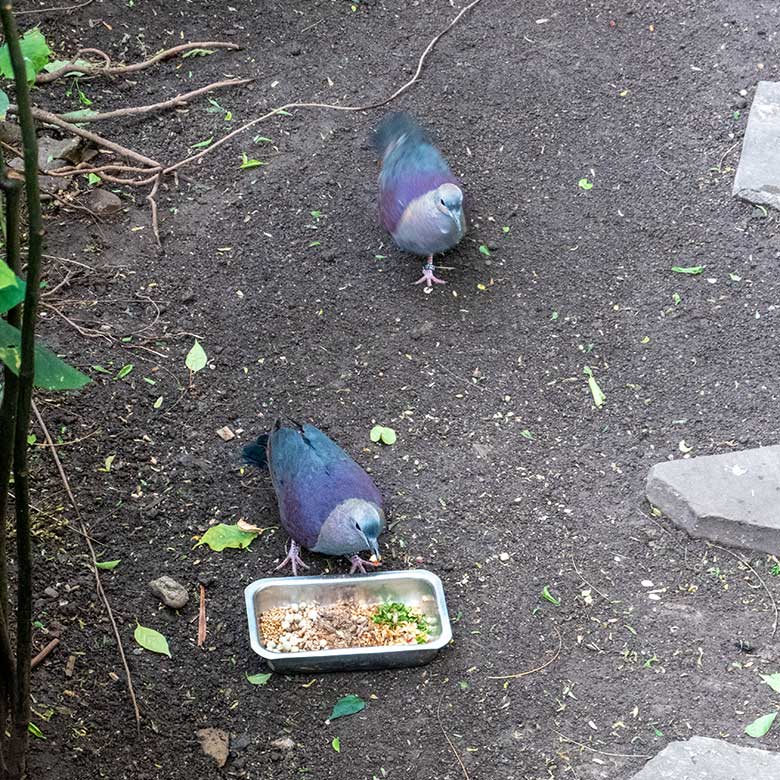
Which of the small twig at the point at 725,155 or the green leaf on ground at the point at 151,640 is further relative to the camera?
the small twig at the point at 725,155

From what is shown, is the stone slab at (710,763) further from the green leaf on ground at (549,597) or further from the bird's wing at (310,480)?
the bird's wing at (310,480)

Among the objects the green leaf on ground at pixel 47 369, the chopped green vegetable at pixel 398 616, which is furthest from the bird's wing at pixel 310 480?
the green leaf on ground at pixel 47 369

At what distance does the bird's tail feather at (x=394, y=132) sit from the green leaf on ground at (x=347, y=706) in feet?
7.47

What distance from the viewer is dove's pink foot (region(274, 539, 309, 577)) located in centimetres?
317

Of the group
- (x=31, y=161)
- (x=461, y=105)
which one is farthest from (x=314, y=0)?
(x=31, y=161)

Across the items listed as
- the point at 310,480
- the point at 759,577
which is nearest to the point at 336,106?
the point at 310,480

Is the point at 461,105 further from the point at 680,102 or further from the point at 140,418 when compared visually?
the point at 140,418

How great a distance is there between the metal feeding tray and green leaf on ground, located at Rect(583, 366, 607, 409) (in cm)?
102

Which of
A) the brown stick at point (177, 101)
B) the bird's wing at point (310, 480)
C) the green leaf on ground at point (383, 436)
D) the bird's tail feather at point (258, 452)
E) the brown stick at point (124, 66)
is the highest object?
the brown stick at point (124, 66)

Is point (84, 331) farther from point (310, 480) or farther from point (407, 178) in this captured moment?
point (407, 178)

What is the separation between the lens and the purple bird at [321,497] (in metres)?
3.04

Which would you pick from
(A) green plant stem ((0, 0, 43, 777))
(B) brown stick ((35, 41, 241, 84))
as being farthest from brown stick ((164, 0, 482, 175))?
(A) green plant stem ((0, 0, 43, 777))

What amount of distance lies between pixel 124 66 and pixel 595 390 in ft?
8.72

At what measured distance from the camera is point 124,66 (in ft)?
15.8
